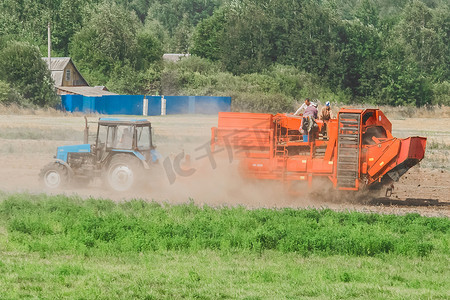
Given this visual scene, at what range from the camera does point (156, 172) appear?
2041 cm

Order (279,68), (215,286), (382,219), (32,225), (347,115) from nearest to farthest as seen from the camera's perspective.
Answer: (215,286), (32,225), (382,219), (347,115), (279,68)

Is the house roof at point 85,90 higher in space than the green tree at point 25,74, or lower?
lower

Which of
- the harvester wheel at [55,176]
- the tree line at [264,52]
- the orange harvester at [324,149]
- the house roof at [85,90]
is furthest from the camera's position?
the tree line at [264,52]

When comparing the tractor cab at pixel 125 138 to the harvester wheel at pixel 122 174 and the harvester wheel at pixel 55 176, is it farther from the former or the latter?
the harvester wheel at pixel 55 176

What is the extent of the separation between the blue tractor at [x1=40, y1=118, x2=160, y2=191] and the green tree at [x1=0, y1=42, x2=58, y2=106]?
46.6 meters

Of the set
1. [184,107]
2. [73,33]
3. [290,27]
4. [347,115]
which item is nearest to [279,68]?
[290,27]

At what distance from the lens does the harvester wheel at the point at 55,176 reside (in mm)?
20569

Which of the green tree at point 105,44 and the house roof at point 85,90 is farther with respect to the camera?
the green tree at point 105,44

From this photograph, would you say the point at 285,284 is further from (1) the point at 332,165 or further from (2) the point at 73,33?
(2) the point at 73,33

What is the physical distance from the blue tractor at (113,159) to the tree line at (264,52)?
48.4 m

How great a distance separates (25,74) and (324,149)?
50.4 meters

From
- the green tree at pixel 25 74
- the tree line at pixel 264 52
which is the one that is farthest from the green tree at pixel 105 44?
the green tree at pixel 25 74

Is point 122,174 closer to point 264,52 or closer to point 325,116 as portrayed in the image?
point 325,116

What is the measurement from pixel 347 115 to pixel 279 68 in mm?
61677
